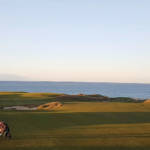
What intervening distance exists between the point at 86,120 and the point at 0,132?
1397 cm

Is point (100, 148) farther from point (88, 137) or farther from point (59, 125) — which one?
point (59, 125)

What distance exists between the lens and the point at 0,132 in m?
18.5

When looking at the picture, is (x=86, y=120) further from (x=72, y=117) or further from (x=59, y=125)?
(x=59, y=125)

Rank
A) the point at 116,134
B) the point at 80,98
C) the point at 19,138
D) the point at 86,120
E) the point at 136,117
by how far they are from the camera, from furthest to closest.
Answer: the point at 80,98
the point at 136,117
the point at 86,120
the point at 116,134
the point at 19,138

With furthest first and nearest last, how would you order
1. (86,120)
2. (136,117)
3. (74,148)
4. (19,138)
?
(136,117) → (86,120) → (19,138) → (74,148)

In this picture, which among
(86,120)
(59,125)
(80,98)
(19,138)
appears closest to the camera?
(19,138)

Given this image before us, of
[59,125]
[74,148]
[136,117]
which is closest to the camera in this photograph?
[74,148]

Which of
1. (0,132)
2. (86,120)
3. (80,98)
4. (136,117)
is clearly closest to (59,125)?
(86,120)

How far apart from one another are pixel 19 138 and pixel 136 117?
19850 mm

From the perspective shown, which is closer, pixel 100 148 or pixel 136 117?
pixel 100 148

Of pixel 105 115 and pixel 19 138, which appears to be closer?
pixel 19 138

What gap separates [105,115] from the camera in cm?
3494

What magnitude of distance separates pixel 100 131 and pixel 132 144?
5.25 meters

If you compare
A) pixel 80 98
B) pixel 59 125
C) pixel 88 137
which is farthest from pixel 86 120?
pixel 80 98
